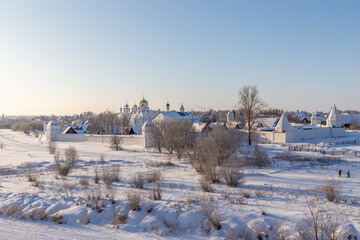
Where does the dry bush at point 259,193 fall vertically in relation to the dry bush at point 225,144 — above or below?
below

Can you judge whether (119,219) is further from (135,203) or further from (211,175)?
(211,175)

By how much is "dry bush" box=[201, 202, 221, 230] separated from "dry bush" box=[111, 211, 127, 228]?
7.83ft

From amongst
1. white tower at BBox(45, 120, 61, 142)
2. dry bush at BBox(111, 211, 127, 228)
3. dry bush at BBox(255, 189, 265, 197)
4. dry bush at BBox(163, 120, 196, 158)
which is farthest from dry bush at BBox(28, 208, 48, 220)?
white tower at BBox(45, 120, 61, 142)

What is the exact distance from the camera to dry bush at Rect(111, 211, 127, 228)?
7.61 m

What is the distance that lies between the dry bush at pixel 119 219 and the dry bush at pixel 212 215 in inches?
94.0

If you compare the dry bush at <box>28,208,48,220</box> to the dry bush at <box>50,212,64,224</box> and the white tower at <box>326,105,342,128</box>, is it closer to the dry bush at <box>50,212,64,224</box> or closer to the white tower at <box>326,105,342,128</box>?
the dry bush at <box>50,212,64,224</box>

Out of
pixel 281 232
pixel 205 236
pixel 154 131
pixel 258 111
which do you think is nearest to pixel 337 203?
pixel 281 232

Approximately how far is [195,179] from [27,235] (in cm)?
712

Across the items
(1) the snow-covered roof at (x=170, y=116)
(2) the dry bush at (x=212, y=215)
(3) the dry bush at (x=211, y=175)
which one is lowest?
(2) the dry bush at (x=212, y=215)

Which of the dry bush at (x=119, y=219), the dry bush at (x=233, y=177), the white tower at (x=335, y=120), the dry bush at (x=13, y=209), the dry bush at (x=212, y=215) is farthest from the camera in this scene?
the white tower at (x=335, y=120)

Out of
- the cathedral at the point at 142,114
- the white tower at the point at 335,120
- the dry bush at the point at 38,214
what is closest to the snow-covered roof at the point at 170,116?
the cathedral at the point at 142,114

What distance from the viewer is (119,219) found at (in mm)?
7809

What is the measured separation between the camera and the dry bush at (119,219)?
7605 millimetres

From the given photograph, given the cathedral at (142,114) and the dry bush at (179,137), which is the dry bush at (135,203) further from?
the cathedral at (142,114)
